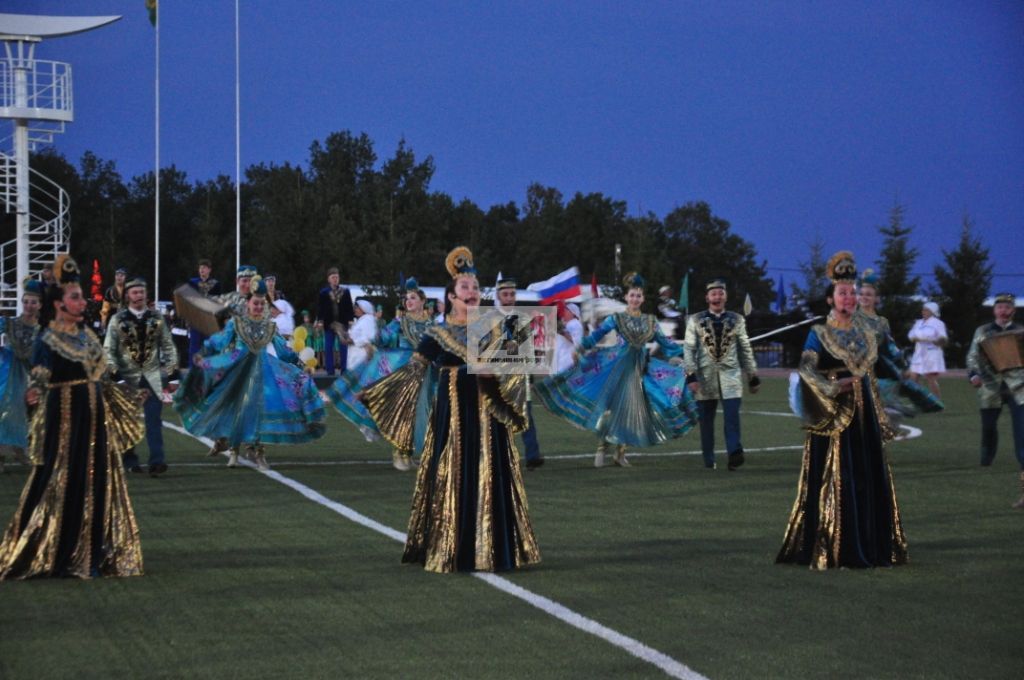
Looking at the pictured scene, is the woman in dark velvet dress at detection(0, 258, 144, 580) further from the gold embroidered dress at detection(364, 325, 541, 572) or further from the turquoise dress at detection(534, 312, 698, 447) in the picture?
the turquoise dress at detection(534, 312, 698, 447)

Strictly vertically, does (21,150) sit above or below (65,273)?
above

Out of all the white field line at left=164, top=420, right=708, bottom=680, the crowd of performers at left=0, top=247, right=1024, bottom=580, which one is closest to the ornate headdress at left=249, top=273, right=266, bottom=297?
the crowd of performers at left=0, top=247, right=1024, bottom=580

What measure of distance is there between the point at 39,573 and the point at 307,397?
7.08 m

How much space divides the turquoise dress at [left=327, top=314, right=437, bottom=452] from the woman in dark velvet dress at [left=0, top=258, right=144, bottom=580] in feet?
19.9

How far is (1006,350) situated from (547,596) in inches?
287

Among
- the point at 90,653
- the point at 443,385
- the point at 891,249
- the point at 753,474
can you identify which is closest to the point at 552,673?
the point at 90,653

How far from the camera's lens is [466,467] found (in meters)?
8.99

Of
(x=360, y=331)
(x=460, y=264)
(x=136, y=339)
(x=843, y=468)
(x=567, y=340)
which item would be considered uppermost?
(x=360, y=331)

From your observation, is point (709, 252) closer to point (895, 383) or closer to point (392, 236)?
point (392, 236)

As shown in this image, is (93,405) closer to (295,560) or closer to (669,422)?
(295,560)

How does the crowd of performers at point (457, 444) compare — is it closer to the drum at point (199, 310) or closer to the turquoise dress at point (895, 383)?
the turquoise dress at point (895, 383)

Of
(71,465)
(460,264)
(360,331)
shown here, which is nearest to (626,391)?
(460,264)

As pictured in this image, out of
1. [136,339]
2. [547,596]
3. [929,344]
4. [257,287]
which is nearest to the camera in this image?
[547,596]

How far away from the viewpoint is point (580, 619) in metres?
7.38
